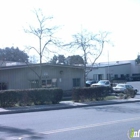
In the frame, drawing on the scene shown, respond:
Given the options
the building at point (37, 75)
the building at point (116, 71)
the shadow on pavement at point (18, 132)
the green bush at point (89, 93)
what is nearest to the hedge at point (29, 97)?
the green bush at point (89, 93)

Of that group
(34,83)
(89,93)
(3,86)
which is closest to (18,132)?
(89,93)

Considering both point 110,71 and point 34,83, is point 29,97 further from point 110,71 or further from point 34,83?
point 110,71

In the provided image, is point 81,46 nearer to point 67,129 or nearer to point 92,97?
point 92,97

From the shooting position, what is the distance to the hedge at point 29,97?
2178 cm

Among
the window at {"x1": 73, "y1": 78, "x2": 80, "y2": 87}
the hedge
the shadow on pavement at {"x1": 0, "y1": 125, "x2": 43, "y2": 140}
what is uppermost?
the window at {"x1": 73, "y1": 78, "x2": 80, "y2": 87}

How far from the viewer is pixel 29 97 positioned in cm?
2298

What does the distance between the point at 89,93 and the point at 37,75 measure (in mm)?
7640

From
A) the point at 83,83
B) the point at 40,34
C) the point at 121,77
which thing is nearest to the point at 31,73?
the point at 40,34

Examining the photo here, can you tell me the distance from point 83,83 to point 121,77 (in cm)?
4232

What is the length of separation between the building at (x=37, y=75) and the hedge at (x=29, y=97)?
8.45 metres

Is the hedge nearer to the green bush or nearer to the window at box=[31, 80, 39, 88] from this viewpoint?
the green bush

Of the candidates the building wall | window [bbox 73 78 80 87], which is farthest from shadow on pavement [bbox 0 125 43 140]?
the building wall

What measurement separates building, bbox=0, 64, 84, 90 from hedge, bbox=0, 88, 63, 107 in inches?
333

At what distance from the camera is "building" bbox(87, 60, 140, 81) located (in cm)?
7354
